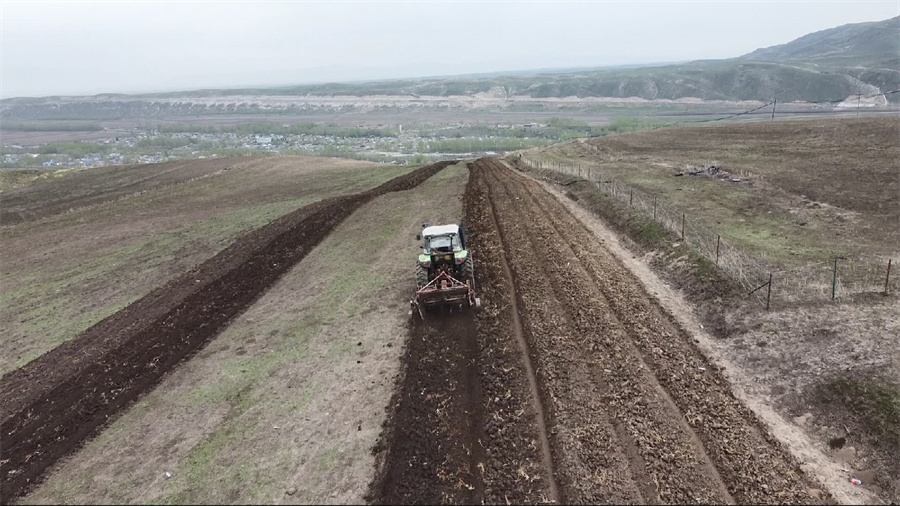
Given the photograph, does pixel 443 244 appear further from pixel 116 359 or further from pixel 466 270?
pixel 116 359

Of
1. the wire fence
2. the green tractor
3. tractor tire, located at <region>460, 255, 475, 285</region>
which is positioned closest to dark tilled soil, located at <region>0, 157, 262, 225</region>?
the green tractor

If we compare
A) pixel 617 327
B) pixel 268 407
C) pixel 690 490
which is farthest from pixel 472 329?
pixel 690 490

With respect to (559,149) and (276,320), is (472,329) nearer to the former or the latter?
(276,320)

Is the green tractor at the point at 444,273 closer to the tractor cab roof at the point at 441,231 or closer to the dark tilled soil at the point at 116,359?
the tractor cab roof at the point at 441,231

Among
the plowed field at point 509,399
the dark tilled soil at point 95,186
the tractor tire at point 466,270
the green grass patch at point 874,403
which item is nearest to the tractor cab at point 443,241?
the tractor tire at point 466,270

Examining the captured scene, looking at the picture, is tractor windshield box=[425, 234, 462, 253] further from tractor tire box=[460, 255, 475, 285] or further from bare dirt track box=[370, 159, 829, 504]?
bare dirt track box=[370, 159, 829, 504]
